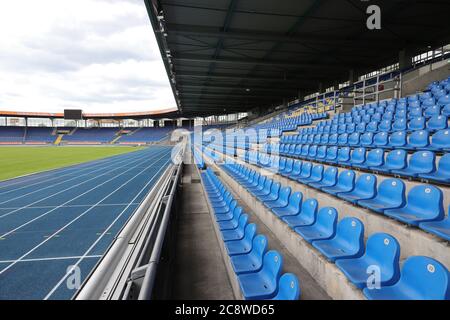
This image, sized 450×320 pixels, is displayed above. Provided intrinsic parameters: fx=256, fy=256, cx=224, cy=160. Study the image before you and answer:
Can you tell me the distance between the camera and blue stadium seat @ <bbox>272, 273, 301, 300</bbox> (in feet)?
5.13

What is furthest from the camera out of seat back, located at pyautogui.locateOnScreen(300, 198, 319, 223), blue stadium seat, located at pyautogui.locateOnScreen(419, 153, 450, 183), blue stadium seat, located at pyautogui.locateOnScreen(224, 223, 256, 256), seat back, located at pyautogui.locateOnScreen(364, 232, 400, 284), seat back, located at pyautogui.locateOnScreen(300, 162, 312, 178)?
seat back, located at pyautogui.locateOnScreen(300, 162, 312, 178)

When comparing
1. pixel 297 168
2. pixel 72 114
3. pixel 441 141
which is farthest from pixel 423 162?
pixel 72 114

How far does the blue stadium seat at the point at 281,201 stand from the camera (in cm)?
390

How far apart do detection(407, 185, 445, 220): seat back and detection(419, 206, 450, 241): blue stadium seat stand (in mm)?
54

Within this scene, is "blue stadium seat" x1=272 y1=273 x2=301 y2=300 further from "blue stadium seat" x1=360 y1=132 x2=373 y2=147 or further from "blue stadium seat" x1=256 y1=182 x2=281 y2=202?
"blue stadium seat" x1=360 y1=132 x2=373 y2=147

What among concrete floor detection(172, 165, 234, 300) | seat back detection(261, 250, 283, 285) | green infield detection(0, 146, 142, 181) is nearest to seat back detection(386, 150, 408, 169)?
seat back detection(261, 250, 283, 285)

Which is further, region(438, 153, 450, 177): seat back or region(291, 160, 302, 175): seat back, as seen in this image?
region(291, 160, 302, 175): seat back

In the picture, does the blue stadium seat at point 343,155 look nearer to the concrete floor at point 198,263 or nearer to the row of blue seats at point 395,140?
the row of blue seats at point 395,140

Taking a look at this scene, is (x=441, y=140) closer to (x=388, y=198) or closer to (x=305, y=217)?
(x=388, y=198)

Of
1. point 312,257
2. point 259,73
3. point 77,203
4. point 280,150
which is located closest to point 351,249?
point 312,257

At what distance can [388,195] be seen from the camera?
9.82 feet

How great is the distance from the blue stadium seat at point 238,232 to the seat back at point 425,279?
5.63 ft
